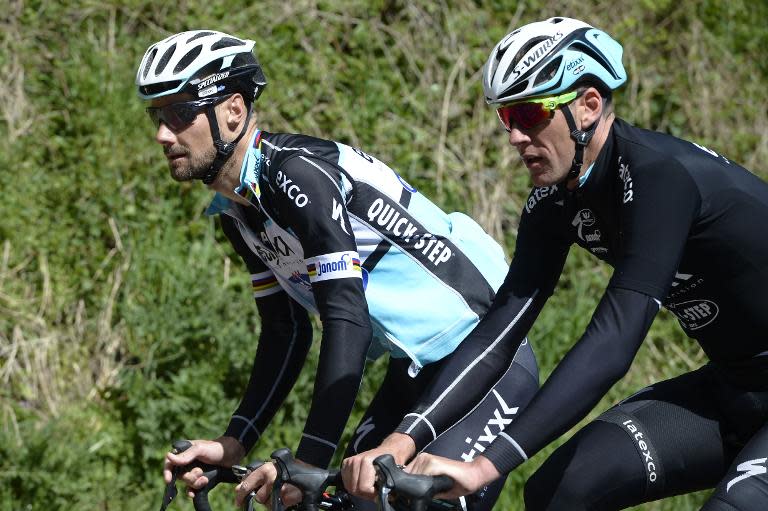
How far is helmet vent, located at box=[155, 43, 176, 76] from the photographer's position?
432 cm

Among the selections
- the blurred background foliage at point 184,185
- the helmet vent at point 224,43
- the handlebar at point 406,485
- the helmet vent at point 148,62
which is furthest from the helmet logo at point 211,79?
the blurred background foliage at point 184,185

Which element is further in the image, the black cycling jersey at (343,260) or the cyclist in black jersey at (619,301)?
the black cycling jersey at (343,260)

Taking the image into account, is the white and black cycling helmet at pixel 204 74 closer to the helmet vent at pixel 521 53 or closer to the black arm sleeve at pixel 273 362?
the black arm sleeve at pixel 273 362

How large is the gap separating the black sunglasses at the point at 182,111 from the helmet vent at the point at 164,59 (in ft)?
0.45

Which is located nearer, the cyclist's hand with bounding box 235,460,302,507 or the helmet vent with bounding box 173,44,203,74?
the cyclist's hand with bounding box 235,460,302,507

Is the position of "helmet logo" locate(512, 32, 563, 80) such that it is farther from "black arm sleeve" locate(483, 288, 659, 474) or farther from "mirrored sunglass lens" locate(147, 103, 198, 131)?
"mirrored sunglass lens" locate(147, 103, 198, 131)

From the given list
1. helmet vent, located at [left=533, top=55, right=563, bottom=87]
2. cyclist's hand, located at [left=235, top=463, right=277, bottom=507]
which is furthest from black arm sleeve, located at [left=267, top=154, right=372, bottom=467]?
helmet vent, located at [left=533, top=55, right=563, bottom=87]

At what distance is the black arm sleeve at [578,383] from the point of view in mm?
3309

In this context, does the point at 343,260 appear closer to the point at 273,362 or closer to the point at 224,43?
the point at 273,362

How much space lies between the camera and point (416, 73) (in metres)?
9.17

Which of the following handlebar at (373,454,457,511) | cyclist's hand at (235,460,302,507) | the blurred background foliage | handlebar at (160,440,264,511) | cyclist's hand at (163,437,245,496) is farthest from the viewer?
the blurred background foliage

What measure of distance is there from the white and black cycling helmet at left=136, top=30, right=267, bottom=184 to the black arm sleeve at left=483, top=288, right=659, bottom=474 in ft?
5.46

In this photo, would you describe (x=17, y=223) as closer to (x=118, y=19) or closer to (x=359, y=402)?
(x=118, y=19)

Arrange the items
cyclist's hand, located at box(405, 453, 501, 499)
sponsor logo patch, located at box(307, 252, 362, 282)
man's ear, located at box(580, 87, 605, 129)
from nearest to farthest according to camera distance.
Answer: cyclist's hand, located at box(405, 453, 501, 499)
man's ear, located at box(580, 87, 605, 129)
sponsor logo patch, located at box(307, 252, 362, 282)
